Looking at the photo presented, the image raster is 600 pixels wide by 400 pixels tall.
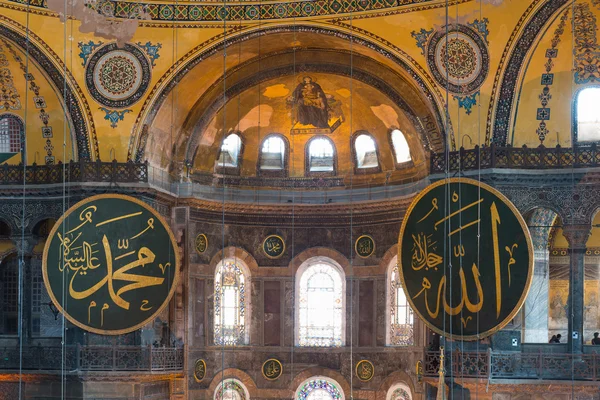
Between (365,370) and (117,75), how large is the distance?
24.8 feet

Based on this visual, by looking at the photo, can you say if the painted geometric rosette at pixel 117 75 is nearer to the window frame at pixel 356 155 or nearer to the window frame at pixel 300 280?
the window frame at pixel 356 155

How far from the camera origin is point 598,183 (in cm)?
2114

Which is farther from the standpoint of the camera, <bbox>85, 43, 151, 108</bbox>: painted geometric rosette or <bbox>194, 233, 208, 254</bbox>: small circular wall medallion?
<bbox>194, 233, 208, 254</bbox>: small circular wall medallion

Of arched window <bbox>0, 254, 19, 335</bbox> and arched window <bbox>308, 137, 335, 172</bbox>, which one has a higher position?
arched window <bbox>308, 137, 335, 172</bbox>

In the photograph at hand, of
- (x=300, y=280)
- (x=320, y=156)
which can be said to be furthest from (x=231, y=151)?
(x=300, y=280)

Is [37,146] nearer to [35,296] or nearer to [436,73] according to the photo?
[35,296]

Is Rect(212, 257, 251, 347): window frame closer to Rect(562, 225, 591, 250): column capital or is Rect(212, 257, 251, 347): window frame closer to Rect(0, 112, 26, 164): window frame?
Rect(0, 112, 26, 164): window frame

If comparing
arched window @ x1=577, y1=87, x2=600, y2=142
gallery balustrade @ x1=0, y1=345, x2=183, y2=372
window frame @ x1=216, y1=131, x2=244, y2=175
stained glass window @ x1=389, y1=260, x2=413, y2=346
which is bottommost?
gallery balustrade @ x1=0, y1=345, x2=183, y2=372

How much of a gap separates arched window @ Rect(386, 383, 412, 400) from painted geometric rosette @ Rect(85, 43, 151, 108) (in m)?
7.43

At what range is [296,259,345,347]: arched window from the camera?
25.8 metres

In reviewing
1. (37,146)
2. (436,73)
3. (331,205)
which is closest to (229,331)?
(331,205)

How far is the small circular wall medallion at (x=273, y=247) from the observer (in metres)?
25.7

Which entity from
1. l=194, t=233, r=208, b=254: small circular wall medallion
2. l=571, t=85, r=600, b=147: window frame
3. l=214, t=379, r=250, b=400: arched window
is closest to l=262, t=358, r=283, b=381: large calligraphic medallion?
l=214, t=379, r=250, b=400: arched window

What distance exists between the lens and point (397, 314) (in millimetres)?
25141
